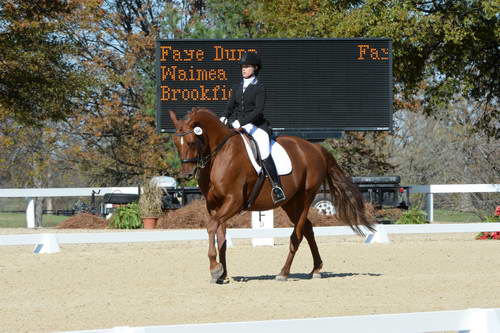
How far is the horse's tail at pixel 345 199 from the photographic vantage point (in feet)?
39.1

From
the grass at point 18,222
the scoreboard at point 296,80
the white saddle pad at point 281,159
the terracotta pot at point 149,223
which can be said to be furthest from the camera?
the grass at point 18,222

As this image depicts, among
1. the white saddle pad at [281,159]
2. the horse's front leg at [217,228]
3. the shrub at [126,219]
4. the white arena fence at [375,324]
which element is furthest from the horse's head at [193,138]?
the shrub at [126,219]

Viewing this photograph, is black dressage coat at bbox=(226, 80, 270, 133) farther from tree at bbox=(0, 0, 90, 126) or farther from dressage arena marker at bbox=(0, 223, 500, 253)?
tree at bbox=(0, 0, 90, 126)

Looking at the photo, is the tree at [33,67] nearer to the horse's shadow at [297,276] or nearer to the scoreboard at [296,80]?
the scoreboard at [296,80]

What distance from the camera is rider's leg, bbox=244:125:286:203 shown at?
35.2 ft

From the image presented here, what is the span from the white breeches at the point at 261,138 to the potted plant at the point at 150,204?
12065mm

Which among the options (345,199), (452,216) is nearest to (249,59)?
(345,199)

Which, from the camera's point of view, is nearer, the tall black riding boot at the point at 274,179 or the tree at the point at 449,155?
the tall black riding boot at the point at 274,179

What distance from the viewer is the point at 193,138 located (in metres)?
9.99

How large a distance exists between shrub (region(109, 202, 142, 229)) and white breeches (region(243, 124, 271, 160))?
12173 mm

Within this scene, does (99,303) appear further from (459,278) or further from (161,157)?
(161,157)

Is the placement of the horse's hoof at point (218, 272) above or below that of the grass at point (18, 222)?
above

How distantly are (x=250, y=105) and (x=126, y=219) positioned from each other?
40.4ft

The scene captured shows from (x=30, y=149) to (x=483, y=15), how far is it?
79.7ft
